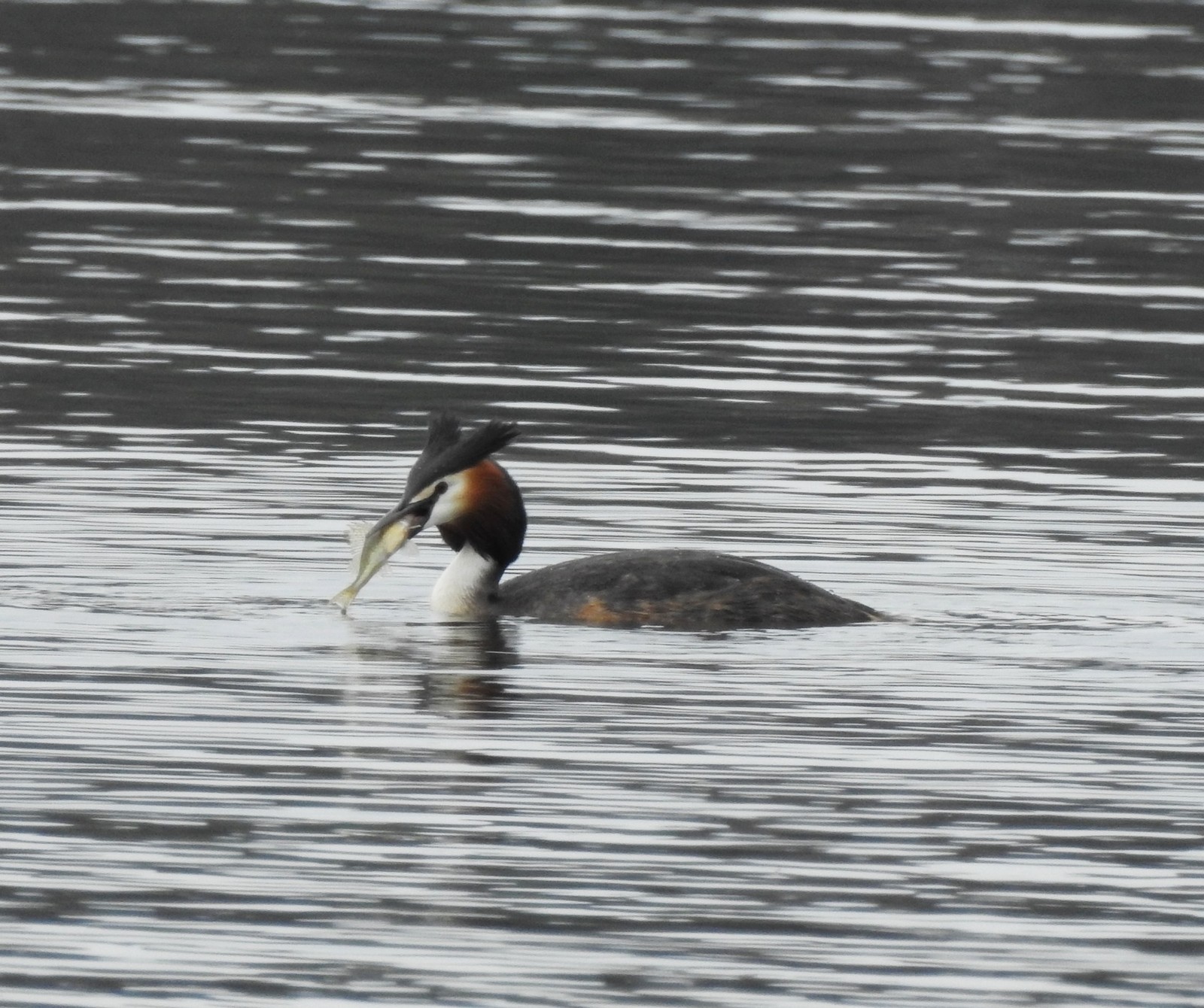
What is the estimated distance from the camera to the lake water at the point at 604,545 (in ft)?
31.6

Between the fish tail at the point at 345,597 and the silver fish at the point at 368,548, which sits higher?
the silver fish at the point at 368,548

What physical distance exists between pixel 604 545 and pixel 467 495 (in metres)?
1.45

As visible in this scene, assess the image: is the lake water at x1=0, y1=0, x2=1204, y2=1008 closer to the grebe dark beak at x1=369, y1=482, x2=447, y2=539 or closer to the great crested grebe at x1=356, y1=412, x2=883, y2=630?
the great crested grebe at x1=356, y1=412, x2=883, y2=630

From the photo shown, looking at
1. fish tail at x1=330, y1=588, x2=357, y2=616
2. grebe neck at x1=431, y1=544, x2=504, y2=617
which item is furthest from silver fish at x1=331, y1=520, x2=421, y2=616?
grebe neck at x1=431, y1=544, x2=504, y2=617

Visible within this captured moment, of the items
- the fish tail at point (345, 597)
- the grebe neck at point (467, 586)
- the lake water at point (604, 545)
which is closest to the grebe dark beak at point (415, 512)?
the grebe neck at point (467, 586)

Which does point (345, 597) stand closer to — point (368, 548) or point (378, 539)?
point (368, 548)

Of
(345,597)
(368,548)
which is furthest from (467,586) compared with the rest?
(345,597)

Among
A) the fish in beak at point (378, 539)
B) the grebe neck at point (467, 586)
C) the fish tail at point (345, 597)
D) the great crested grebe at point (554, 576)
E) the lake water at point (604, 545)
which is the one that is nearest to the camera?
the lake water at point (604, 545)

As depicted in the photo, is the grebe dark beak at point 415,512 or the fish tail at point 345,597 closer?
the fish tail at point 345,597

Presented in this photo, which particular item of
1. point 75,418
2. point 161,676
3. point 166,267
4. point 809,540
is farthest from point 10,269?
point 161,676

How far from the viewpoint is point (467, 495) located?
→ 1552 centimetres

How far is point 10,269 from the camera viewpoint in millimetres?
26922

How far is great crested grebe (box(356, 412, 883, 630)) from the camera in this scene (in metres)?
14.6

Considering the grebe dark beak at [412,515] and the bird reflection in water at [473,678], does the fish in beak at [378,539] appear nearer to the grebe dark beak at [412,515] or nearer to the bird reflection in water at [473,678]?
the grebe dark beak at [412,515]
